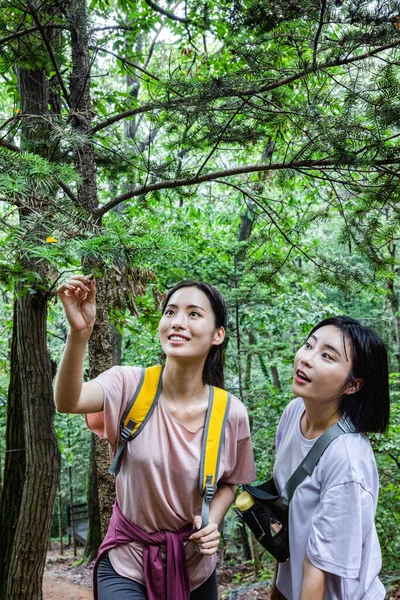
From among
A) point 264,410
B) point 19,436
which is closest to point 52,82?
point 19,436

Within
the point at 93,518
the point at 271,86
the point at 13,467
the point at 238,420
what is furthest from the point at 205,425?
the point at 93,518

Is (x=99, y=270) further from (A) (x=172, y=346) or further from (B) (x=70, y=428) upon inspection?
(B) (x=70, y=428)

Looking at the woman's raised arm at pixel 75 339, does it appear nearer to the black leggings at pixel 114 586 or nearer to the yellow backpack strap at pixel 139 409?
the yellow backpack strap at pixel 139 409

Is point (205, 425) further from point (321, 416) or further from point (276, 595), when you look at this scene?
point (276, 595)

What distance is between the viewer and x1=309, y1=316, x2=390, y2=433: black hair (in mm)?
2051

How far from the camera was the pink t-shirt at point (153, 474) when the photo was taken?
6.31 feet

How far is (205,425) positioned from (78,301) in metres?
0.72

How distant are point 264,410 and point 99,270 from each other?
19.7 ft

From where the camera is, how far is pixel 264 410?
7711 millimetres

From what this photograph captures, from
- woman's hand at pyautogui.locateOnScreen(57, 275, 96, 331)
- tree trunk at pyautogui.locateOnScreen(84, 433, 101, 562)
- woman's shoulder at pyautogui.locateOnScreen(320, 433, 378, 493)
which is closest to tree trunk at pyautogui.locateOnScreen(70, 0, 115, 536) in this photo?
woman's hand at pyautogui.locateOnScreen(57, 275, 96, 331)

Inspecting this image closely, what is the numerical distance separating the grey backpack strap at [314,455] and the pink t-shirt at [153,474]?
0.89 ft

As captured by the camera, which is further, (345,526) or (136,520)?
(136,520)

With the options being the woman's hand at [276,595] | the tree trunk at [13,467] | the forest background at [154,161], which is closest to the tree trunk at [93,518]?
the tree trunk at [13,467]

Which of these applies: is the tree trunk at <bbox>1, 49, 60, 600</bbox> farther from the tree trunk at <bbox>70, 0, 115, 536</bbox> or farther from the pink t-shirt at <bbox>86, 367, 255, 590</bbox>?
the pink t-shirt at <bbox>86, 367, 255, 590</bbox>
